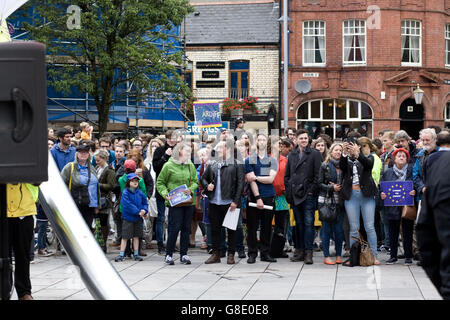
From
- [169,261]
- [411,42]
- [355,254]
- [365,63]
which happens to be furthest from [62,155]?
[411,42]

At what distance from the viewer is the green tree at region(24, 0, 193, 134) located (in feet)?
80.9

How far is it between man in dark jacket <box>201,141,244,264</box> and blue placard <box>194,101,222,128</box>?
578cm

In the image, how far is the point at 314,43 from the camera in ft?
117

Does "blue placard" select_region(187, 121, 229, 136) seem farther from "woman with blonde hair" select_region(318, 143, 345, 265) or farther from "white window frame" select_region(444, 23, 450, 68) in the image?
"white window frame" select_region(444, 23, 450, 68)

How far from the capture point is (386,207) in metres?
11.4

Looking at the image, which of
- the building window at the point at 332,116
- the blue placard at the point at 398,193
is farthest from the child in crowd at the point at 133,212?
the building window at the point at 332,116

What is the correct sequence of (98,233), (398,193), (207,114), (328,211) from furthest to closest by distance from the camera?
1. (207,114)
2. (98,233)
3. (398,193)
4. (328,211)

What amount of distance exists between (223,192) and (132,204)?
1.55 meters

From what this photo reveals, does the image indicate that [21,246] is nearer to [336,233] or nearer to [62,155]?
[62,155]

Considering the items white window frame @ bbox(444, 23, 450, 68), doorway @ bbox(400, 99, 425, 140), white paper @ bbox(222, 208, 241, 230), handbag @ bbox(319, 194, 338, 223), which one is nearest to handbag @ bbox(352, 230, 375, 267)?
handbag @ bbox(319, 194, 338, 223)

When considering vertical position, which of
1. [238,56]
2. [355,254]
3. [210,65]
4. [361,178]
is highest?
[238,56]

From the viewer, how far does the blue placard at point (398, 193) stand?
36.3ft

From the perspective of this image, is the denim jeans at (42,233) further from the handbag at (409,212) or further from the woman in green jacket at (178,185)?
the handbag at (409,212)

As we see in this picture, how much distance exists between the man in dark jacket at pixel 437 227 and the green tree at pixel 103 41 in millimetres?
20312
